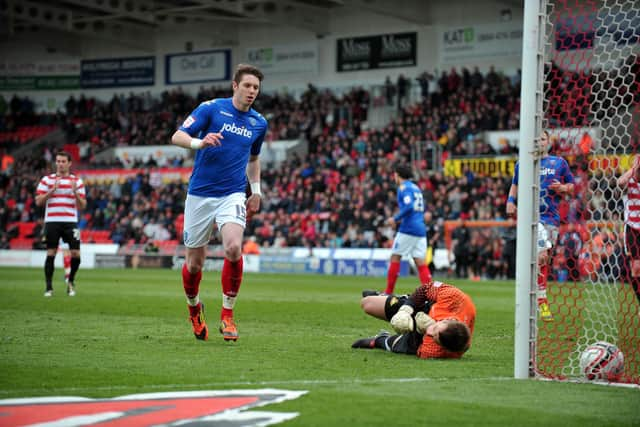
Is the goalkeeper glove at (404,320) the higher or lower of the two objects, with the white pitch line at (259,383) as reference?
higher

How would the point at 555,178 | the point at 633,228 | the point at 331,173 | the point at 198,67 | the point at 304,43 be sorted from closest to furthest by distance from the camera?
the point at 633,228
the point at 555,178
the point at 331,173
the point at 304,43
the point at 198,67

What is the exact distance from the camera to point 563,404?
532 centimetres

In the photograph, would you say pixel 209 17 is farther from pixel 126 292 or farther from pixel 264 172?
pixel 126 292

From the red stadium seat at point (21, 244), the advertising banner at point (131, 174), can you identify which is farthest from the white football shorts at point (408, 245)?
the red stadium seat at point (21, 244)

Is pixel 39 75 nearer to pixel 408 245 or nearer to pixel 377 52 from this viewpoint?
pixel 377 52

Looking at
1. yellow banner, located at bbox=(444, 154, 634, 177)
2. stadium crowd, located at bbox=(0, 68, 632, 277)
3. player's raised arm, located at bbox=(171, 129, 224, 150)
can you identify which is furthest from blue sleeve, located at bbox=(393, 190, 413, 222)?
yellow banner, located at bbox=(444, 154, 634, 177)

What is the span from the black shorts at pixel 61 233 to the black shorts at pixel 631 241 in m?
9.63

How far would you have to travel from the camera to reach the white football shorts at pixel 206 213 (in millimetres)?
8656

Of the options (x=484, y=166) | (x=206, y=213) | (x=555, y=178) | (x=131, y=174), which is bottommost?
(x=206, y=213)

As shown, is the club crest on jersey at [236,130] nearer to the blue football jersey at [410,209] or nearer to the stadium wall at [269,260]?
the blue football jersey at [410,209]

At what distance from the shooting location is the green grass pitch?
499 cm

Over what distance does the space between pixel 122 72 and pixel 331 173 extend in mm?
18021

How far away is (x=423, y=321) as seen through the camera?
7.45 m

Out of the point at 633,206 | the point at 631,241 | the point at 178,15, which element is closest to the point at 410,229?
the point at 631,241
